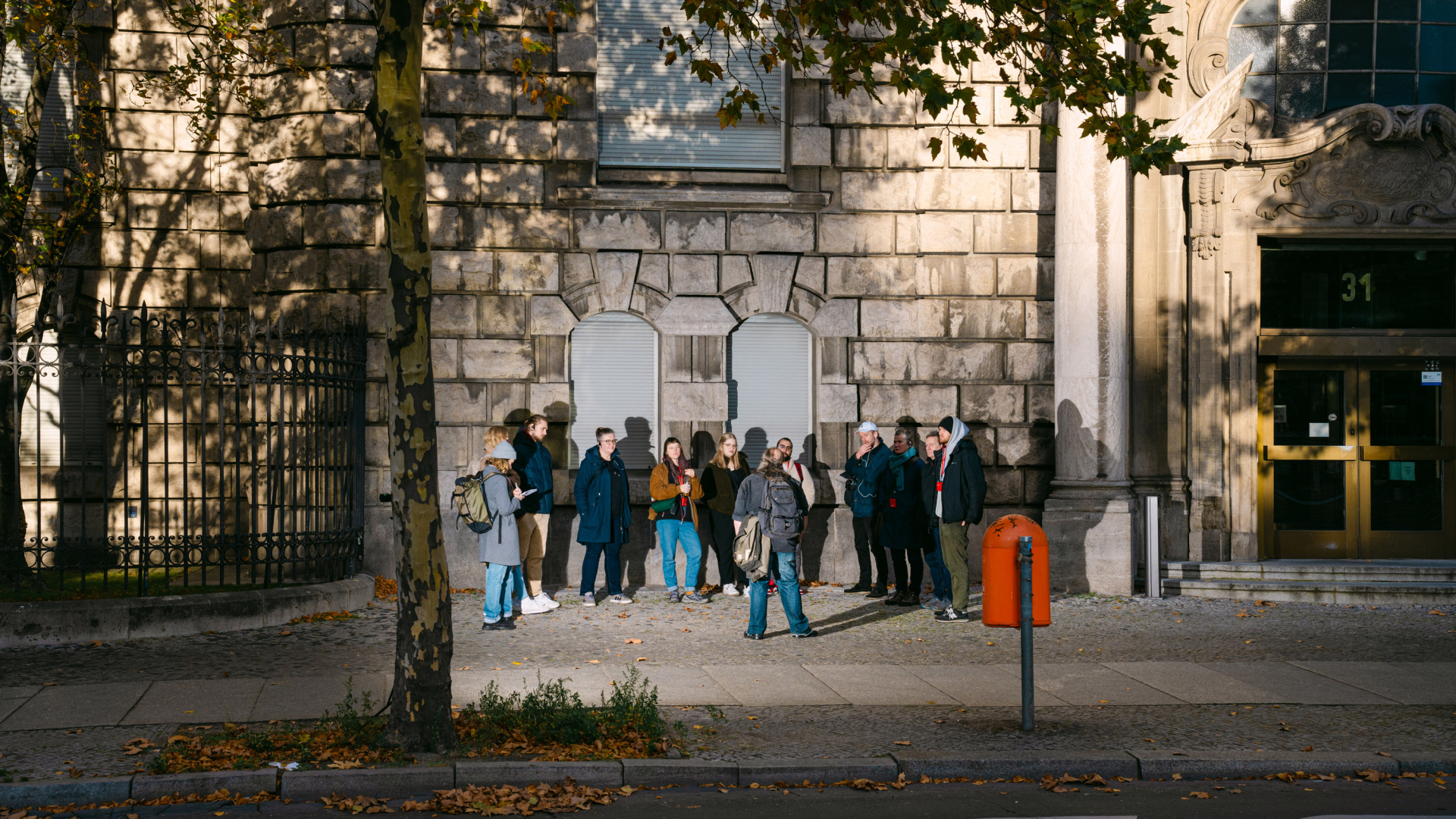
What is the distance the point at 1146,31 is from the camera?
8273 mm

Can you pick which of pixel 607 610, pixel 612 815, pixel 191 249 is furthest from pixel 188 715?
pixel 191 249

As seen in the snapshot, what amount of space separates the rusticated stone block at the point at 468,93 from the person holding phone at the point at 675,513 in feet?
13.7

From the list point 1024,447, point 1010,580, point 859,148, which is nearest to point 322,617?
point 1010,580

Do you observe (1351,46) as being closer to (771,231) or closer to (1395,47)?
(1395,47)

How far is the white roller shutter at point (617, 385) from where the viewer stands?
14250 mm

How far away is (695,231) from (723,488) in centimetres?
295

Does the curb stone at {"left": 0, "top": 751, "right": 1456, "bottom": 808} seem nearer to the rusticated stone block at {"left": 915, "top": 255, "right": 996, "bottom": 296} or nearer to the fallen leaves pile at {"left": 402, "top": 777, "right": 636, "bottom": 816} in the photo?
the fallen leaves pile at {"left": 402, "top": 777, "right": 636, "bottom": 816}

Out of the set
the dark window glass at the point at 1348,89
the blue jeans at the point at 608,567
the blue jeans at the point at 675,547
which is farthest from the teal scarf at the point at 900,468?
the dark window glass at the point at 1348,89

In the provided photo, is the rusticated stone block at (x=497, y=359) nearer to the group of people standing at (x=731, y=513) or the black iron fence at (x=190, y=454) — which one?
the group of people standing at (x=731, y=513)

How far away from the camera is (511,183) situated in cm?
1385

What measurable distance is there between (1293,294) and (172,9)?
43.4ft

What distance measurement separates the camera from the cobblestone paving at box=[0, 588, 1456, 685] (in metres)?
9.51

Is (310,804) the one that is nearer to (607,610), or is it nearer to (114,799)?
(114,799)

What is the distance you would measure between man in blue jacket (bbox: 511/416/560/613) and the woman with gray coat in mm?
668
